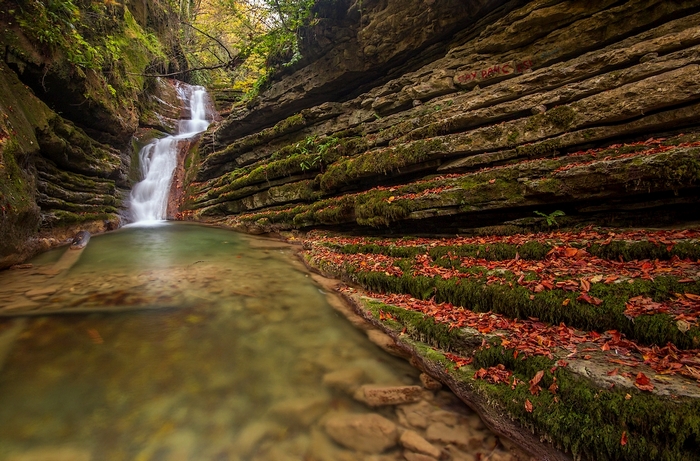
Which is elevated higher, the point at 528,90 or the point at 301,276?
the point at 528,90

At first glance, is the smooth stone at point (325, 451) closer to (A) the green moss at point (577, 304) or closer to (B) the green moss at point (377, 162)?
(A) the green moss at point (577, 304)

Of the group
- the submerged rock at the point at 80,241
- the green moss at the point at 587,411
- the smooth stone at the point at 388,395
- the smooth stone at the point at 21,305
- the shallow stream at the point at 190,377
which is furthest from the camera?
the submerged rock at the point at 80,241

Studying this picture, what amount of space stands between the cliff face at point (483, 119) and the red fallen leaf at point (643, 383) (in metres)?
3.34

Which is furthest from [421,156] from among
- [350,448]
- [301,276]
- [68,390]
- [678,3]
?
[68,390]

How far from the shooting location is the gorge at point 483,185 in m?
2.58

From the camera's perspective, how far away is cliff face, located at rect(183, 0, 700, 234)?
4.89 metres

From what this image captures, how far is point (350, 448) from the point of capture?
2678 mm

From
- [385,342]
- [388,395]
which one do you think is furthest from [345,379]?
[385,342]

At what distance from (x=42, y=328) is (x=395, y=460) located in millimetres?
4900

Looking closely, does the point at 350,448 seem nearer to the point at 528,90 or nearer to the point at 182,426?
the point at 182,426

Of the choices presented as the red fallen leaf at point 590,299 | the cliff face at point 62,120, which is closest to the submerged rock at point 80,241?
the cliff face at point 62,120

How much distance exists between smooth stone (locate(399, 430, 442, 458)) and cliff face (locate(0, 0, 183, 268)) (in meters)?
8.42

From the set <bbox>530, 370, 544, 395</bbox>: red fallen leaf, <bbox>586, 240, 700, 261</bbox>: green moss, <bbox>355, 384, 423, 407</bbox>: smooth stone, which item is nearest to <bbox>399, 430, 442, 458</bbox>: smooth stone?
<bbox>355, 384, 423, 407</bbox>: smooth stone

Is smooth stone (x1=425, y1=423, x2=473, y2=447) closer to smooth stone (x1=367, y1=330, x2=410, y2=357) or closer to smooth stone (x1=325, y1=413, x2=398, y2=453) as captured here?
smooth stone (x1=325, y1=413, x2=398, y2=453)
